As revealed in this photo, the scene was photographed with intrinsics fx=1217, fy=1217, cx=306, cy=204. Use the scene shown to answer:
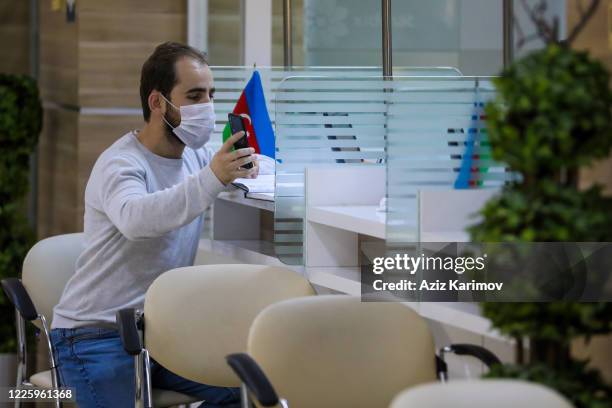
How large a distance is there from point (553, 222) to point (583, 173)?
0.41 meters

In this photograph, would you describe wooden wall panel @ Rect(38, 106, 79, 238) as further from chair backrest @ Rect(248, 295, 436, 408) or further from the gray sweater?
chair backrest @ Rect(248, 295, 436, 408)

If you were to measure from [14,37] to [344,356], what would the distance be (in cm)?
471

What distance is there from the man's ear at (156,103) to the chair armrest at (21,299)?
0.78 metres

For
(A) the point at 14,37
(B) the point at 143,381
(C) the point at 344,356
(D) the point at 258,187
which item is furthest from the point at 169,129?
(A) the point at 14,37

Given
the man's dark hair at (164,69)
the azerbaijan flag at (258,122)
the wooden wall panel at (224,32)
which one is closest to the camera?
the man's dark hair at (164,69)

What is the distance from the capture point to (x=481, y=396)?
2.05 meters

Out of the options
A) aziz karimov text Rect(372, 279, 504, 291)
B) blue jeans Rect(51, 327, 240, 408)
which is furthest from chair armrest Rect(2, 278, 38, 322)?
aziz karimov text Rect(372, 279, 504, 291)

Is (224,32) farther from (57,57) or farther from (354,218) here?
(354,218)

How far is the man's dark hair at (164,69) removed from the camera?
3941mm

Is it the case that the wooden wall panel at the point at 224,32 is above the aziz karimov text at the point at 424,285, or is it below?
above

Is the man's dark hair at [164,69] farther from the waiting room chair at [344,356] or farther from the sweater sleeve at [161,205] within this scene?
the waiting room chair at [344,356]

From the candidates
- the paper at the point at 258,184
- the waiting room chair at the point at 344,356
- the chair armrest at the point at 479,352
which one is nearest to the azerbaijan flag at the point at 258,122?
the paper at the point at 258,184

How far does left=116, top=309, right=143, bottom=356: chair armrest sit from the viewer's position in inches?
134

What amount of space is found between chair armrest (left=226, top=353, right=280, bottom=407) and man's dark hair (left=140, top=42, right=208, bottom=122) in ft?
4.55
